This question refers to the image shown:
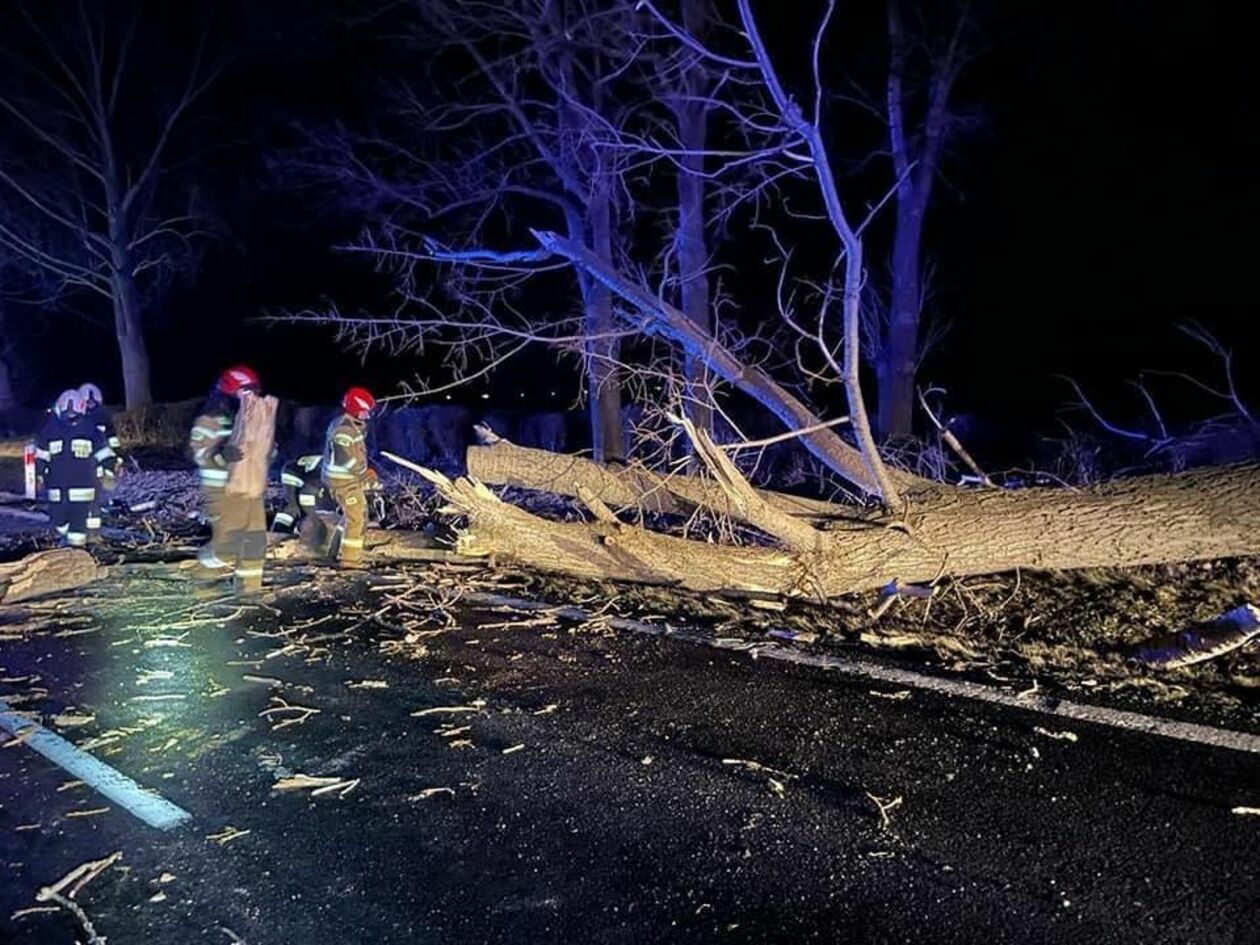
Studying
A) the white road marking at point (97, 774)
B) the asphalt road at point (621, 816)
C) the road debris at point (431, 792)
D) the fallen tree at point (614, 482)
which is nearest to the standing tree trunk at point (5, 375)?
the fallen tree at point (614, 482)

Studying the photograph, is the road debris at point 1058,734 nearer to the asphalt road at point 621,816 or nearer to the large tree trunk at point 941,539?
the asphalt road at point 621,816

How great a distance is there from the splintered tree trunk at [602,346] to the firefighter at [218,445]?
15.0ft

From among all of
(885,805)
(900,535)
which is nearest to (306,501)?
(900,535)

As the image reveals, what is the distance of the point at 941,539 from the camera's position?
566 cm

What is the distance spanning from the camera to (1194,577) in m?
5.55

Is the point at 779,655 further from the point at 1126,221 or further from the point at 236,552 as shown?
the point at 1126,221

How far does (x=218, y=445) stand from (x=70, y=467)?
290 cm

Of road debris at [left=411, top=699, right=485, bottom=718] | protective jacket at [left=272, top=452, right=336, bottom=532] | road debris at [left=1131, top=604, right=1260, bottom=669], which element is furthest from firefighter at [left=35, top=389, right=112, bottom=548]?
road debris at [left=1131, top=604, right=1260, bottom=669]

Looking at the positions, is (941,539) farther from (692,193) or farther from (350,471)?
(692,193)

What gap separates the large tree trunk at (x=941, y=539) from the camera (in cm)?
514

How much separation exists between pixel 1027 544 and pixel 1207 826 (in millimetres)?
2454

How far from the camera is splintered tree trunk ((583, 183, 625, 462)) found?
11711 mm

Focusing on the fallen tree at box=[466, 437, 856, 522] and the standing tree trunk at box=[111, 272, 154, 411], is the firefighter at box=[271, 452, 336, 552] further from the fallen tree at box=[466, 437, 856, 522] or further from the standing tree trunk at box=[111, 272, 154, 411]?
the standing tree trunk at box=[111, 272, 154, 411]

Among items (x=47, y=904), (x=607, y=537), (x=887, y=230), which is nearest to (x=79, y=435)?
(x=607, y=537)
